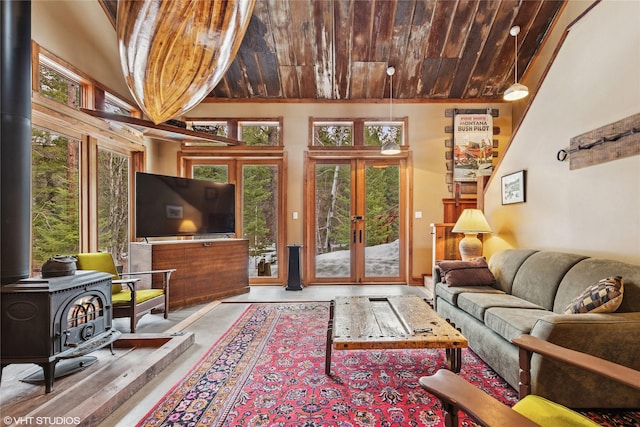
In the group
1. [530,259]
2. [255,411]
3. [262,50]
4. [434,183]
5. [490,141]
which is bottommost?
[255,411]

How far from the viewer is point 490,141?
5.39 m

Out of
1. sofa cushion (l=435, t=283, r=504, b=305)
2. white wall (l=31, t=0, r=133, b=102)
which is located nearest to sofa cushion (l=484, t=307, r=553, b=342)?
sofa cushion (l=435, t=283, r=504, b=305)

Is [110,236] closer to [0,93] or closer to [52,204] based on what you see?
[52,204]

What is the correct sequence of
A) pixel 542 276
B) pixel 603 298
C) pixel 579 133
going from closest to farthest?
pixel 603 298 < pixel 542 276 < pixel 579 133

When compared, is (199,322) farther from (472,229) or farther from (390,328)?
(472,229)

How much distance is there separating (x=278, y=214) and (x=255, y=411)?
151 inches

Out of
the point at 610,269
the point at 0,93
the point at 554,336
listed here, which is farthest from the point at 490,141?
the point at 0,93

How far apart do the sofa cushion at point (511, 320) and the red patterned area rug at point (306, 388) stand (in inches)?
14.1

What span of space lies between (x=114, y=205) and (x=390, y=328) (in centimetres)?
411

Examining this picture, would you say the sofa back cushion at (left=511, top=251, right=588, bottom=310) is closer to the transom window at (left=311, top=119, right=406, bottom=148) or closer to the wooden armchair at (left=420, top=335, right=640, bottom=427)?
the wooden armchair at (left=420, top=335, right=640, bottom=427)

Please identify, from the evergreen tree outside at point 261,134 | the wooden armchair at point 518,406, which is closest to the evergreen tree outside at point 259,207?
the evergreen tree outside at point 261,134

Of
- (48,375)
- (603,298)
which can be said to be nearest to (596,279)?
(603,298)

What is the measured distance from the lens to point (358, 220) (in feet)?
18.0

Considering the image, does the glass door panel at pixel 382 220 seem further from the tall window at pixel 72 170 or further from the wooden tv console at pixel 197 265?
the tall window at pixel 72 170
